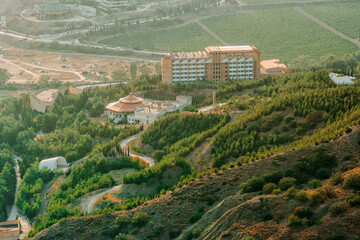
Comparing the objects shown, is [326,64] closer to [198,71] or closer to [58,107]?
[198,71]

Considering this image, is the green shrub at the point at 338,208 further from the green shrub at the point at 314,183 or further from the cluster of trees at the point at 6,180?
the cluster of trees at the point at 6,180

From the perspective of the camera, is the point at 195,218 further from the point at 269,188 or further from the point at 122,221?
the point at 269,188

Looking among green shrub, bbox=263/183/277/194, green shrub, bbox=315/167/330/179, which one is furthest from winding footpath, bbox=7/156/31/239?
green shrub, bbox=315/167/330/179

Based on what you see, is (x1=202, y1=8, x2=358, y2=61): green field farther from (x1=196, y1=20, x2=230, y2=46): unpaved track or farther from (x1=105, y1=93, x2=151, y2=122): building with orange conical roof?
(x1=105, y1=93, x2=151, y2=122): building with orange conical roof

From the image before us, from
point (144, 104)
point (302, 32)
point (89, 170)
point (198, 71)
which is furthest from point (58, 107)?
point (302, 32)

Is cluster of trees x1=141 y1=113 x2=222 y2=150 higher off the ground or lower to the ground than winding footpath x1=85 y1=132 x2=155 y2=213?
higher

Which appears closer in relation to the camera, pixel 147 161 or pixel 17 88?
pixel 147 161
